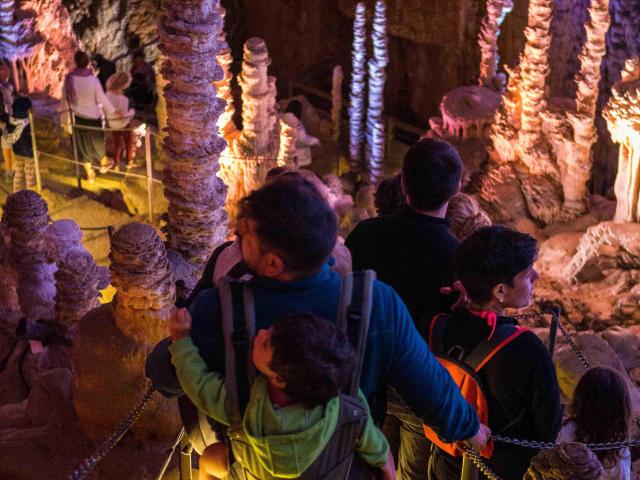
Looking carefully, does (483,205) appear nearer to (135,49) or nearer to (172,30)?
(172,30)

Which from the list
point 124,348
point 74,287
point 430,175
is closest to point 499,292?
point 430,175

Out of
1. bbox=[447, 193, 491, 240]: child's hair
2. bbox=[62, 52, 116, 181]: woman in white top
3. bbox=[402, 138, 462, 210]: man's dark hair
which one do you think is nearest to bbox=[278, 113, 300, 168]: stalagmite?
bbox=[62, 52, 116, 181]: woman in white top

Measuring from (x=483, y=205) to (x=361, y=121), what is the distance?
145 inches

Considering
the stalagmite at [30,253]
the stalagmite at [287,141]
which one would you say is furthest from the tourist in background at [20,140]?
the stalagmite at [30,253]

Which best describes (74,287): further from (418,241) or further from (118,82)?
(118,82)

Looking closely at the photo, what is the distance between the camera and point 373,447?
91.3 inches

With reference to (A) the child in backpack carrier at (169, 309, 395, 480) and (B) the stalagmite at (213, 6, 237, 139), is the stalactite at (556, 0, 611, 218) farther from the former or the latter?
(A) the child in backpack carrier at (169, 309, 395, 480)

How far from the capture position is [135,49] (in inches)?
583

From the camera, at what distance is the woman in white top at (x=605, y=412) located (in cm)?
309

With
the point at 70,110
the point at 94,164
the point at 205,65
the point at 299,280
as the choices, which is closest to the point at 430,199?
the point at 299,280

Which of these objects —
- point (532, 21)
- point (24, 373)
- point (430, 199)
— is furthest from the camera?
point (532, 21)

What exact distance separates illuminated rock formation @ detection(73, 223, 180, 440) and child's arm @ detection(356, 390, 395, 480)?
1762 mm

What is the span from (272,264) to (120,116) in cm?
718

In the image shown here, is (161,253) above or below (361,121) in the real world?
above
